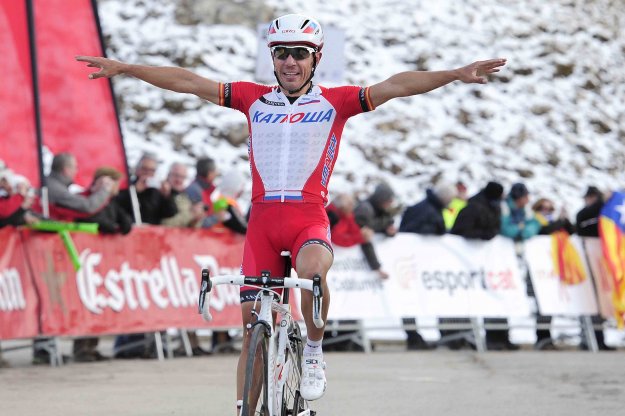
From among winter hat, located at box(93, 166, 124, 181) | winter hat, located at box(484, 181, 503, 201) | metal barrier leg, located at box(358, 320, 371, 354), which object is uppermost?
winter hat, located at box(93, 166, 124, 181)

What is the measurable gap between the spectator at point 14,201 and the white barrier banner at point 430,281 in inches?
175

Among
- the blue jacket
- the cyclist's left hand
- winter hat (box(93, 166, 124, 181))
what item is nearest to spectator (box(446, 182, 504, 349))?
the blue jacket

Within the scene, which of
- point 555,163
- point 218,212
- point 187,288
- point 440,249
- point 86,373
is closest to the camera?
point 86,373

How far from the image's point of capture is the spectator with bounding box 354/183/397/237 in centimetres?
1725

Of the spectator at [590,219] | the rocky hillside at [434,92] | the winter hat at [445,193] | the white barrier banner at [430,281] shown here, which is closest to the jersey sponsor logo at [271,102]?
the white barrier banner at [430,281]

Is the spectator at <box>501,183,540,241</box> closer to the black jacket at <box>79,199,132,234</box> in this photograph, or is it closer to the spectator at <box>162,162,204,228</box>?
the spectator at <box>162,162,204,228</box>

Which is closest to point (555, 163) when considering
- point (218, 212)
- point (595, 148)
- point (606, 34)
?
point (595, 148)

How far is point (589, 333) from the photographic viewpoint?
1850 cm

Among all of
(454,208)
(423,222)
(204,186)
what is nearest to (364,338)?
(423,222)

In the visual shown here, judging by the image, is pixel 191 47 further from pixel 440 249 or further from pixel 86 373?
pixel 86 373

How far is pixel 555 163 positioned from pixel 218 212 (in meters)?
22.2

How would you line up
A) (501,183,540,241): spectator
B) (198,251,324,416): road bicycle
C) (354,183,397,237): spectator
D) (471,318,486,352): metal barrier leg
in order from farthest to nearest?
(501,183,540,241): spectator, (471,318,486,352): metal barrier leg, (354,183,397,237): spectator, (198,251,324,416): road bicycle

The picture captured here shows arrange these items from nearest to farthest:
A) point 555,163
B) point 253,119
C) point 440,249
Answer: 1. point 253,119
2. point 440,249
3. point 555,163

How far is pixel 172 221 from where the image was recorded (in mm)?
15938
